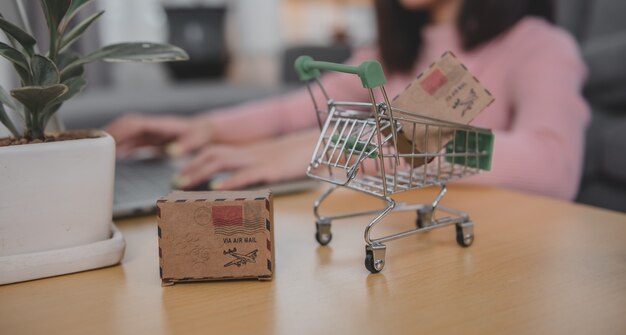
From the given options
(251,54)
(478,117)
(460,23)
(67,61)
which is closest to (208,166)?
(67,61)

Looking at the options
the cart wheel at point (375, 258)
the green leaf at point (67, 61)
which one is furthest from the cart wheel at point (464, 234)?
the green leaf at point (67, 61)

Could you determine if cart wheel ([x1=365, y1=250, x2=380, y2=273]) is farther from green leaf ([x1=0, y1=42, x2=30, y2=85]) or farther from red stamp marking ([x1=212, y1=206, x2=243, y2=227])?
green leaf ([x1=0, y1=42, x2=30, y2=85])

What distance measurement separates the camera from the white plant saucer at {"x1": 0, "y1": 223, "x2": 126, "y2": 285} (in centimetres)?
51

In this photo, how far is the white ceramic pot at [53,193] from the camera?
19.6 inches

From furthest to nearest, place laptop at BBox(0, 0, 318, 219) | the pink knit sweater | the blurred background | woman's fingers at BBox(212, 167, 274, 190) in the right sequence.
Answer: the blurred background < the pink knit sweater < woman's fingers at BBox(212, 167, 274, 190) < laptop at BBox(0, 0, 318, 219)

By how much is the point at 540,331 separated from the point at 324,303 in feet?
0.55

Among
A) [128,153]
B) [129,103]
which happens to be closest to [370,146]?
[128,153]

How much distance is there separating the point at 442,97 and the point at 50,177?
0.39 metres

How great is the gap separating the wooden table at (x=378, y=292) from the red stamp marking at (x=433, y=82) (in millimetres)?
A: 172

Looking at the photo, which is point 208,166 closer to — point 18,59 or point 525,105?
point 18,59

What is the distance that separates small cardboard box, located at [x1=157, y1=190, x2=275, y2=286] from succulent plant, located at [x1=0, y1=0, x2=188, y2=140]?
156mm

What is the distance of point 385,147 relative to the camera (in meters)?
0.60

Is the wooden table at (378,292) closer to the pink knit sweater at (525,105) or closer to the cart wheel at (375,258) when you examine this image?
the cart wheel at (375,258)

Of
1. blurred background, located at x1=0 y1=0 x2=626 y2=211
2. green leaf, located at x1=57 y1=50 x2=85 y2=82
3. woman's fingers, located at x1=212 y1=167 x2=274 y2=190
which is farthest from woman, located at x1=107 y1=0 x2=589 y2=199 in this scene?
green leaf, located at x1=57 y1=50 x2=85 y2=82
